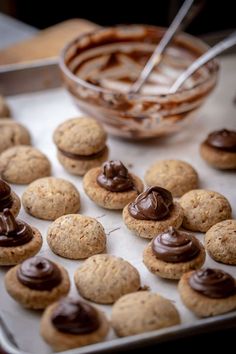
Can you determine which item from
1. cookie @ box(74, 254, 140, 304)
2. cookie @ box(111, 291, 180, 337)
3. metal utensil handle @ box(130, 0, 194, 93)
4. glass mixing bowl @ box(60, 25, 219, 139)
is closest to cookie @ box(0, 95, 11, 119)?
glass mixing bowl @ box(60, 25, 219, 139)

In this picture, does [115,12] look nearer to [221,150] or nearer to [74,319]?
[221,150]

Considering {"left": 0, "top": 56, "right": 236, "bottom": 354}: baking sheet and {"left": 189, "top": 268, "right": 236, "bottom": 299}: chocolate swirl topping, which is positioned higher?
{"left": 189, "top": 268, "right": 236, "bottom": 299}: chocolate swirl topping

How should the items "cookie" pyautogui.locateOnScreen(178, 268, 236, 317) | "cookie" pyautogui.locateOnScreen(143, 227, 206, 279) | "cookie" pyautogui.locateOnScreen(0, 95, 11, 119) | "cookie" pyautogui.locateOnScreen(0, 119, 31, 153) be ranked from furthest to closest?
1. "cookie" pyautogui.locateOnScreen(0, 95, 11, 119)
2. "cookie" pyautogui.locateOnScreen(0, 119, 31, 153)
3. "cookie" pyautogui.locateOnScreen(143, 227, 206, 279)
4. "cookie" pyautogui.locateOnScreen(178, 268, 236, 317)

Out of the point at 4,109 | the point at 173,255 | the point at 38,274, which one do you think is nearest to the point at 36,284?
the point at 38,274

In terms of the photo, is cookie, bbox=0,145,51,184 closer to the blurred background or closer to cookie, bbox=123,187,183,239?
cookie, bbox=123,187,183,239

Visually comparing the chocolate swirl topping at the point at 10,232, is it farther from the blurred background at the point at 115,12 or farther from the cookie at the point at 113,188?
the blurred background at the point at 115,12

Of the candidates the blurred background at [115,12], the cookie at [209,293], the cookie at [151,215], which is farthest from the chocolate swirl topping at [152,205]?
the blurred background at [115,12]
